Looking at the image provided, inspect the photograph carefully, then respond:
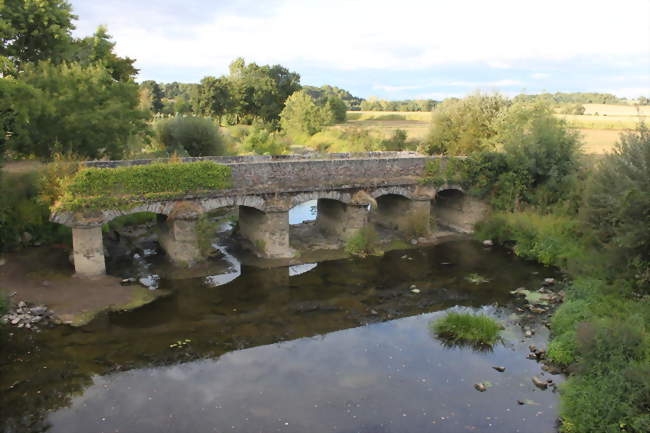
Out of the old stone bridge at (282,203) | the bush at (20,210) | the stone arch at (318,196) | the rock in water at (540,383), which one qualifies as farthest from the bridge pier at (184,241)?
the rock in water at (540,383)

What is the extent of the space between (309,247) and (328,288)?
13.9 feet

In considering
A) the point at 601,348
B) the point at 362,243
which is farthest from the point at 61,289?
the point at 601,348

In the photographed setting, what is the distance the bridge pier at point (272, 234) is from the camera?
20294mm

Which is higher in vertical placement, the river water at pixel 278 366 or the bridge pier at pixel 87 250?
the bridge pier at pixel 87 250

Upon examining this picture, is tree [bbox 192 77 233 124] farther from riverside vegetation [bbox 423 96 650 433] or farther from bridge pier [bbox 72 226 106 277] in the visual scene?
bridge pier [bbox 72 226 106 277]

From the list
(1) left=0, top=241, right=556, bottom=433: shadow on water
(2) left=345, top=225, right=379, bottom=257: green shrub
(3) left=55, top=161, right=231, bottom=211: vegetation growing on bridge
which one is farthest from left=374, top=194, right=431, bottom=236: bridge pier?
(3) left=55, top=161, right=231, bottom=211: vegetation growing on bridge

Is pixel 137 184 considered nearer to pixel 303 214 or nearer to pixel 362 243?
pixel 362 243

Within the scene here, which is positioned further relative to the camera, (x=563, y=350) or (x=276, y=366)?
(x=563, y=350)

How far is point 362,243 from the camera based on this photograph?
2145cm

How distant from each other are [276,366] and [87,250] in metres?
8.53

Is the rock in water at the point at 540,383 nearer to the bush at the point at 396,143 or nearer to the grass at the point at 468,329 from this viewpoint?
the grass at the point at 468,329

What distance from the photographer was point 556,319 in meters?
14.9

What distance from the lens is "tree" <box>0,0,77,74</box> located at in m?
21.8

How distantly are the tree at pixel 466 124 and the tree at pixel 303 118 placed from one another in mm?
23164
